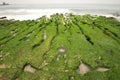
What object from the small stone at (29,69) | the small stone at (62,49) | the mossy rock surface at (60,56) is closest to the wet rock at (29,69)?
the small stone at (29,69)

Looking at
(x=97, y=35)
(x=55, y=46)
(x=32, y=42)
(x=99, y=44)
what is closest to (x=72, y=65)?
(x=55, y=46)

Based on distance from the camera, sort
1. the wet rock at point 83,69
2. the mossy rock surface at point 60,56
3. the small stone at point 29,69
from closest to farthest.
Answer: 1. the mossy rock surface at point 60,56
2. the wet rock at point 83,69
3. the small stone at point 29,69

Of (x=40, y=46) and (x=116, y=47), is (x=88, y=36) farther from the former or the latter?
(x=40, y=46)

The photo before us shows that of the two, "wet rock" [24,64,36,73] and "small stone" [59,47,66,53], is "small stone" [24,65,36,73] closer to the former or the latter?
"wet rock" [24,64,36,73]

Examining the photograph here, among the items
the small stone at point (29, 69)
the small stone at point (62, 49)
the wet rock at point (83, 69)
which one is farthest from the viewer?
the small stone at point (62, 49)

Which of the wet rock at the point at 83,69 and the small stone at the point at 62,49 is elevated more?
the small stone at the point at 62,49

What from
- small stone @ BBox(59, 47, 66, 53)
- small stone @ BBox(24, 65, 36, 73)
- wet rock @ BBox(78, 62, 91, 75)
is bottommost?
small stone @ BBox(24, 65, 36, 73)

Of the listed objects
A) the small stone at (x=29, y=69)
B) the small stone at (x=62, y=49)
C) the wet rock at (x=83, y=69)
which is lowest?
the small stone at (x=29, y=69)

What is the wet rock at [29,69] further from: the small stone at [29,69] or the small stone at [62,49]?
the small stone at [62,49]

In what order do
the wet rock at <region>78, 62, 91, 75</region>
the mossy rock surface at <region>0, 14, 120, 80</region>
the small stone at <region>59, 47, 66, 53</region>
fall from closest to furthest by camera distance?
1. the mossy rock surface at <region>0, 14, 120, 80</region>
2. the wet rock at <region>78, 62, 91, 75</region>
3. the small stone at <region>59, 47, 66, 53</region>

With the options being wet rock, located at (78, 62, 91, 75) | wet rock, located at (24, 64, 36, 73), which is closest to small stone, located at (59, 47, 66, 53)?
wet rock, located at (78, 62, 91, 75)
